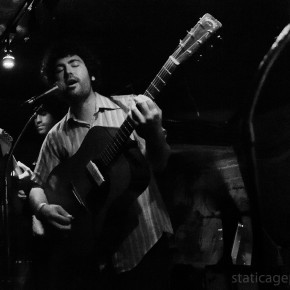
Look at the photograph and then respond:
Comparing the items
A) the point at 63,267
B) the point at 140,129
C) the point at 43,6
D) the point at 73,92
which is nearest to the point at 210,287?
the point at 63,267

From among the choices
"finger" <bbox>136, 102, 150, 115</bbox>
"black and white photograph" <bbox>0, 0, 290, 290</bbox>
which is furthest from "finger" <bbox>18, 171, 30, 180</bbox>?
"finger" <bbox>136, 102, 150, 115</bbox>

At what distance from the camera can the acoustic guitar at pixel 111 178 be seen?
1804mm

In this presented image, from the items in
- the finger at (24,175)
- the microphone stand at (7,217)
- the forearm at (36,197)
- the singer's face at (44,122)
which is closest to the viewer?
the microphone stand at (7,217)

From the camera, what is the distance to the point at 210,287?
2.04m

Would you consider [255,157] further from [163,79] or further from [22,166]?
[22,166]

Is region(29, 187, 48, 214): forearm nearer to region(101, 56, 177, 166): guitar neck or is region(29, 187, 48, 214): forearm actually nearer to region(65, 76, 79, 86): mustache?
region(101, 56, 177, 166): guitar neck

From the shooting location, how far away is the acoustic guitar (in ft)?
5.92

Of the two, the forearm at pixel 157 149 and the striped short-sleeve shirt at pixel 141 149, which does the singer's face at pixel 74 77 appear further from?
the forearm at pixel 157 149

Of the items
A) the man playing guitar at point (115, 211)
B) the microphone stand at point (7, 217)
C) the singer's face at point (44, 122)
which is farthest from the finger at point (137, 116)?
the singer's face at point (44, 122)

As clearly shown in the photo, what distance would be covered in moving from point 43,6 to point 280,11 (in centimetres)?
160

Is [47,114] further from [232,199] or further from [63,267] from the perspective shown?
[232,199]

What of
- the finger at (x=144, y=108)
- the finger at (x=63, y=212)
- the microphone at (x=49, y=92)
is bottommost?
the finger at (x=63, y=212)

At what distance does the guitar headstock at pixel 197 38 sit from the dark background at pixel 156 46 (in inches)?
34.1

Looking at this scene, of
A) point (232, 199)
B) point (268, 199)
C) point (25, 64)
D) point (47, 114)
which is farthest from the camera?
point (232, 199)
